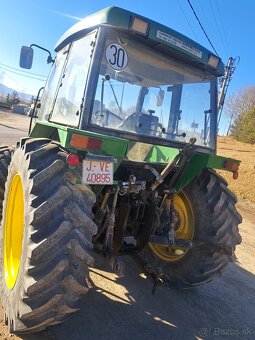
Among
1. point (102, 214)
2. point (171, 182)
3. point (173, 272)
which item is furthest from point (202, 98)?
point (173, 272)

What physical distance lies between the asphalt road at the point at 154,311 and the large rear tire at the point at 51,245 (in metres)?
0.43

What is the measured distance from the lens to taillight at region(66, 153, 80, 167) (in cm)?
262

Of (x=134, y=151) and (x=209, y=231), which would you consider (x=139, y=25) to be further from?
(x=209, y=231)

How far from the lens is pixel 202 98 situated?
13.5ft

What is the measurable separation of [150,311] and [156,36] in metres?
2.64

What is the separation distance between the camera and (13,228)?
336 centimetres

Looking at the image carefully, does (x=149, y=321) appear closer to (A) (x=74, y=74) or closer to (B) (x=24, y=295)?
(B) (x=24, y=295)

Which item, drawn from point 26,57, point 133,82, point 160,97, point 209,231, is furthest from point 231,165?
point 26,57

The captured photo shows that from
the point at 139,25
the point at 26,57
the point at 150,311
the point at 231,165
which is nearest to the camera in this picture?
the point at 139,25

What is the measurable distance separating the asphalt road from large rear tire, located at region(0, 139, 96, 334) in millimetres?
426

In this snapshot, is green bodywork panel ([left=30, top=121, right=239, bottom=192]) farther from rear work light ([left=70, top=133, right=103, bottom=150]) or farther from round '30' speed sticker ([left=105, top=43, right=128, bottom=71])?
round '30' speed sticker ([left=105, top=43, right=128, bottom=71])

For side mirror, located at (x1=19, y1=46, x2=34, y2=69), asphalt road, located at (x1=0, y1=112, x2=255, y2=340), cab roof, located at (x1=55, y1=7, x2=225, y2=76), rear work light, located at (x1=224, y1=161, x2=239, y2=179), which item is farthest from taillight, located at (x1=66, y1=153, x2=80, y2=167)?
side mirror, located at (x1=19, y1=46, x2=34, y2=69)

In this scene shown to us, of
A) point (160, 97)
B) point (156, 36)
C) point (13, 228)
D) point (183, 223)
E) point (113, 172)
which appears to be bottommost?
point (13, 228)

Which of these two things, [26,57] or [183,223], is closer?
[183,223]
